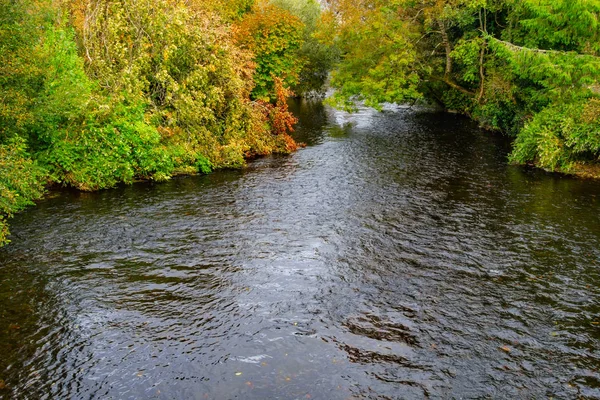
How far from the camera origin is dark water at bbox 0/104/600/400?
30.5 ft

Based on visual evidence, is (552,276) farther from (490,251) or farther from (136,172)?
(136,172)

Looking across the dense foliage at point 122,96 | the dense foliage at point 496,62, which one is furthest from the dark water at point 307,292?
the dense foliage at point 496,62

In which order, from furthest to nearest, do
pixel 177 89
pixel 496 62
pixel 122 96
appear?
pixel 496 62 < pixel 177 89 < pixel 122 96

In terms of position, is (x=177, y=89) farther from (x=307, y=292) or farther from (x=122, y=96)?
(x=307, y=292)

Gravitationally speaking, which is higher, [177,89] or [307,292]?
[177,89]

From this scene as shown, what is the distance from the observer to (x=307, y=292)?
12.5m

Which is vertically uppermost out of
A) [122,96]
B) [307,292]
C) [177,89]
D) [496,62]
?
[496,62]

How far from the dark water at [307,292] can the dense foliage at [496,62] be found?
3.22 metres

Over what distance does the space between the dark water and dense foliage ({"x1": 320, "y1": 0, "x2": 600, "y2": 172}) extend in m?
3.22

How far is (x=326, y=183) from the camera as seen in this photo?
872 inches

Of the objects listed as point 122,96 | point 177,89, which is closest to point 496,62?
point 177,89

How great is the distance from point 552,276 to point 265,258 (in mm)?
8292

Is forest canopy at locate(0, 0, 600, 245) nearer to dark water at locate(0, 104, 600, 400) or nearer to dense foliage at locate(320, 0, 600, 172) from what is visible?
dense foliage at locate(320, 0, 600, 172)

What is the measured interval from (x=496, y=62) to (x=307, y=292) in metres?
26.5
